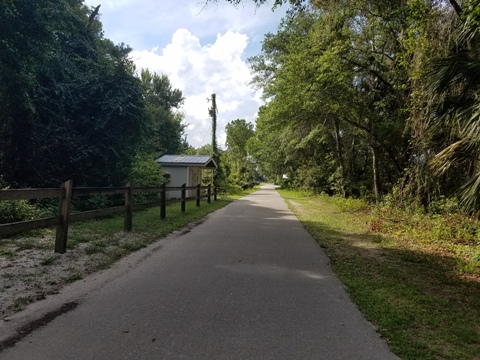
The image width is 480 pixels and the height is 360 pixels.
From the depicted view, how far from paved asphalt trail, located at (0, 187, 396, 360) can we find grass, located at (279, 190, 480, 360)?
266mm

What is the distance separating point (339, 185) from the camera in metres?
26.0

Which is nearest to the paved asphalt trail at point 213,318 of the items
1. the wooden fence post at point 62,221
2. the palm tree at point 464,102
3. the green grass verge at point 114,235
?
the green grass verge at point 114,235

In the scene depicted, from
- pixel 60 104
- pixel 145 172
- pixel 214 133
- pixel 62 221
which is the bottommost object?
pixel 62 221

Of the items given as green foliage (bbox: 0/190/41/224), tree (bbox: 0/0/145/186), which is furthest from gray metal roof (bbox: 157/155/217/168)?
green foliage (bbox: 0/190/41/224)

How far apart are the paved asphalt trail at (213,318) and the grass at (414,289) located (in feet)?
0.87

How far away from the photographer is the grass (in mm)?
3352

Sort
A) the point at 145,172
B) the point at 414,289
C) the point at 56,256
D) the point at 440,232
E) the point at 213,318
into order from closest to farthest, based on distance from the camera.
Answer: the point at 213,318 → the point at 414,289 → the point at 56,256 → the point at 440,232 → the point at 145,172

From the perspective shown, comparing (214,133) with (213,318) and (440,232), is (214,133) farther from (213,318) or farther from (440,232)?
(213,318)

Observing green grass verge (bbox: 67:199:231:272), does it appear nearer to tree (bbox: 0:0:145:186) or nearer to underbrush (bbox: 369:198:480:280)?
tree (bbox: 0:0:145:186)

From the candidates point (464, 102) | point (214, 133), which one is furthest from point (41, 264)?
point (214, 133)

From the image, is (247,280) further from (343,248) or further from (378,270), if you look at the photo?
(343,248)

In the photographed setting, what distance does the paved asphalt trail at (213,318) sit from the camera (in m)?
3.04

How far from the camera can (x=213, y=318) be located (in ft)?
12.3

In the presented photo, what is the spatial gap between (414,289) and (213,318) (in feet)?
9.91
